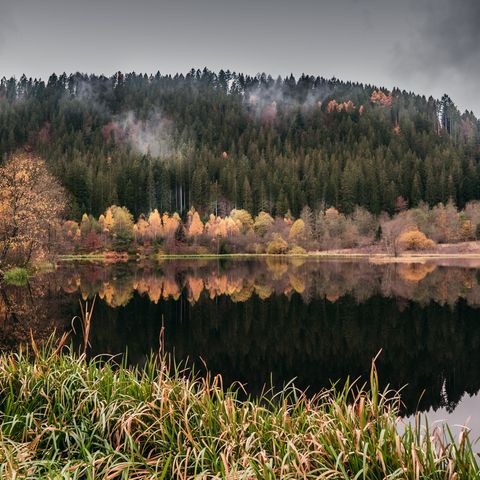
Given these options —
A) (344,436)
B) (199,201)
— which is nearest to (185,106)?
(199,201)

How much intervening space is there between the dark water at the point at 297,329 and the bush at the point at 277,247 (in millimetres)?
54660

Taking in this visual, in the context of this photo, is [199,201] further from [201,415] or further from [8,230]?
[201,415]

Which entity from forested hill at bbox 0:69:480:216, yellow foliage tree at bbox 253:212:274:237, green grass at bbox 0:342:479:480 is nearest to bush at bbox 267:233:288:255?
yellow foliage tree at bbox 253:212:274:237

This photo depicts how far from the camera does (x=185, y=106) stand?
19475 centimetres

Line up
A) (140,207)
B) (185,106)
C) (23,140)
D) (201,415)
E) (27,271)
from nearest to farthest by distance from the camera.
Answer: (201,415) → (27,271) → (140,207) → (23,140) → (185,106)

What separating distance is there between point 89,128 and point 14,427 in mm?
185824

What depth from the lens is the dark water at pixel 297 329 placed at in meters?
11.6

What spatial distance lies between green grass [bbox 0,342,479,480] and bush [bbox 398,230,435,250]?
75998mm

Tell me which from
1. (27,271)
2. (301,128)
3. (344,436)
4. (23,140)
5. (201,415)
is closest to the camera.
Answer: (344,436)

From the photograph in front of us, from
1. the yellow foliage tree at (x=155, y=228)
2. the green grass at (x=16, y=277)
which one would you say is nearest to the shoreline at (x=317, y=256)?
the yellow foliage tree at (x=155, y=228)

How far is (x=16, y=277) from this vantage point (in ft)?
102

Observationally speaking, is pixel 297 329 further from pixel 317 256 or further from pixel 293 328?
pixel 317 256

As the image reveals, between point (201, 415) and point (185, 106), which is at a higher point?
point (185, 106)

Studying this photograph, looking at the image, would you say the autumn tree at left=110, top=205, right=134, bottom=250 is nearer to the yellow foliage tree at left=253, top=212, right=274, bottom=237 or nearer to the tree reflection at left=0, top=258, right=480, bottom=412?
the yellow foliage tree at left=253, top=212, right=274, bottom=237
